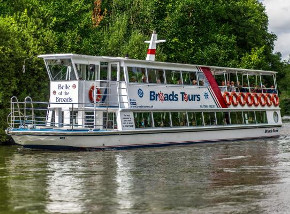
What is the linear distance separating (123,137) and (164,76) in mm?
4688

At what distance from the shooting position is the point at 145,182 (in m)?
17.3

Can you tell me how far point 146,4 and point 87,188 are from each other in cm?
3521

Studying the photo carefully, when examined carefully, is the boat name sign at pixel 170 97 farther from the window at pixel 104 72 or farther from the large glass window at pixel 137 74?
the window at pixel 104 72

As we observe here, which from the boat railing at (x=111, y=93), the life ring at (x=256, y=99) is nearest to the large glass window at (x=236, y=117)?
the life ring at (x=256, y=99)

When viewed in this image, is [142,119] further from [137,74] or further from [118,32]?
[118,32]

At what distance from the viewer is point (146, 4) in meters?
49.5

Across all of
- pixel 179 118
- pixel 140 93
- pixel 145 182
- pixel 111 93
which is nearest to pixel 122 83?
pixel 111 93

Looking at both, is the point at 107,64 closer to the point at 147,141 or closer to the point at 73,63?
the point at 73,63

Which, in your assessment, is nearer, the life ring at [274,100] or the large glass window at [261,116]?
the large glass window at [261,116]

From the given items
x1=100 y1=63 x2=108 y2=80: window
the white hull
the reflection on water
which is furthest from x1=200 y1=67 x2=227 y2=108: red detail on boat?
the reflection on water

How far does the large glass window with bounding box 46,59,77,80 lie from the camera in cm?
2875

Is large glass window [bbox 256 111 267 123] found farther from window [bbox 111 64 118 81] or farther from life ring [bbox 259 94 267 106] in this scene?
window [bbox 111 64 118 81]

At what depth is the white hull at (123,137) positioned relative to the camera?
26.8 meters

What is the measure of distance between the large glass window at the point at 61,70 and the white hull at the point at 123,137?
323cm
